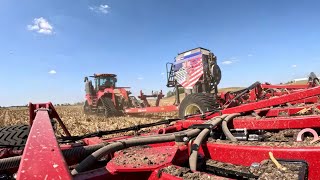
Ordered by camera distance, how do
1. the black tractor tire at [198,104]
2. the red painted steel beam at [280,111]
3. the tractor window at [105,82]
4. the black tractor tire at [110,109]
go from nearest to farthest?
1. the red painted steel beam at [280,111]
2. the black tractor tire at [198,104]
3. the black tractor tire at [110,109]
4. the tractor window at [105,82]

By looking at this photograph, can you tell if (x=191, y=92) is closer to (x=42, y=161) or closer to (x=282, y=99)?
(x=282, y=99)

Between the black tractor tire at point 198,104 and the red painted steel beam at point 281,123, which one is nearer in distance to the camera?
the red painted steel beam at point 281,123

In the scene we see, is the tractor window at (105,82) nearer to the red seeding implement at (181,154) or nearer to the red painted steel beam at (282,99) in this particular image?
the red seeding implement at (181,154)

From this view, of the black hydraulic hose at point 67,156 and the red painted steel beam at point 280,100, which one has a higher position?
the red painted steel beam at point 280,100

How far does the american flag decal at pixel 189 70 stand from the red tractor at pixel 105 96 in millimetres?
5059

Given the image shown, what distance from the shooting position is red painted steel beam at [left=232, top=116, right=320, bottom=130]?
2920mm

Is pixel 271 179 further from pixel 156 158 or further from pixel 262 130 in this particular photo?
pixel 262 130

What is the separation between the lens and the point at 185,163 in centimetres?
250

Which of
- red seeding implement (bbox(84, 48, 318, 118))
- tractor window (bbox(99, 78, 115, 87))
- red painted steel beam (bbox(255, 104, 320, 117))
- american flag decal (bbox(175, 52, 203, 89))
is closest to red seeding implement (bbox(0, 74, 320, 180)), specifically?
red painted steel beam (bbox(255, 104, 320, 117))

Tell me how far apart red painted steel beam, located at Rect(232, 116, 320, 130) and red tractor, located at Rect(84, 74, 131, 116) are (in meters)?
12.7

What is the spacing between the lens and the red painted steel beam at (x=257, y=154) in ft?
6.44

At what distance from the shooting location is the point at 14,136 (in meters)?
3.59

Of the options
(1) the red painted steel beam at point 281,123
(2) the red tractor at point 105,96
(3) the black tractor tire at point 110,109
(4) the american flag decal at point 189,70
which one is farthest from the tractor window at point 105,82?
(1) the red painted steel beam at point 281,123

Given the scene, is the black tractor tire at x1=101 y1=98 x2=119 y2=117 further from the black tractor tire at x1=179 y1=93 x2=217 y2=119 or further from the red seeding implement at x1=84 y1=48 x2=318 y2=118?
the black tractor tire at x1=179 y1=93 x2=217 y2=119
